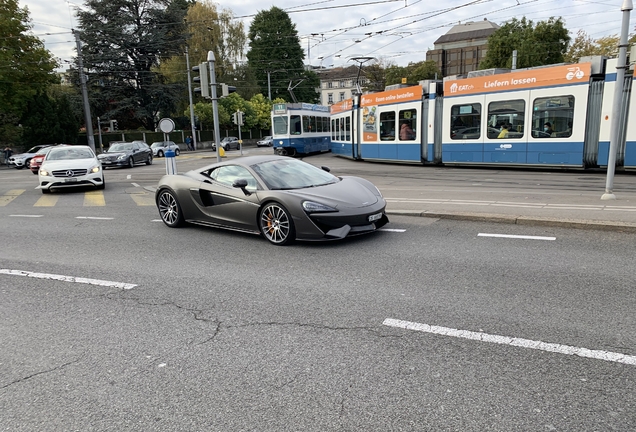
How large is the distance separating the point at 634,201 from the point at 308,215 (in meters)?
6.57

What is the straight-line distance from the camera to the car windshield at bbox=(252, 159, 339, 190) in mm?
7324

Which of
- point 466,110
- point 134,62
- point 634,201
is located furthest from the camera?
point 134,62

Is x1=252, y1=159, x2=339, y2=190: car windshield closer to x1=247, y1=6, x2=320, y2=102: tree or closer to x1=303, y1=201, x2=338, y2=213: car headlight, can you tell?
x1=303, y1=201, x2=338, y2=213: car headlight

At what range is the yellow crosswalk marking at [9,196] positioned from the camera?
44.2 feet

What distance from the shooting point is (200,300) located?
474 cm

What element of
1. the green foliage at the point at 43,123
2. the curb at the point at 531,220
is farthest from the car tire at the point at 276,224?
the green foliage at the point at 43,123

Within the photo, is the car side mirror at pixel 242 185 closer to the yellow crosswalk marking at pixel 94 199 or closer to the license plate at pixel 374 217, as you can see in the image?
the license plate at pixel 374 217

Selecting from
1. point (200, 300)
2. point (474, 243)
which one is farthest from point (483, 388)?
point (474, 243)

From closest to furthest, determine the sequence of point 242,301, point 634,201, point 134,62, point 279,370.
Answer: point 279,370
point 242,301
point 634,201
point 134,62

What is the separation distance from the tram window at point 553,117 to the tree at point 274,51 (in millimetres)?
63513

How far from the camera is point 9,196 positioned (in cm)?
1497

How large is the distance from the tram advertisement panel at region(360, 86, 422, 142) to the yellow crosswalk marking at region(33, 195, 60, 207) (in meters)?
13.6

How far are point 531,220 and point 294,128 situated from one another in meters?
23.9

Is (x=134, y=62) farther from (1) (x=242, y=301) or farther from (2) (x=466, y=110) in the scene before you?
(1) (x=242, y=301)
